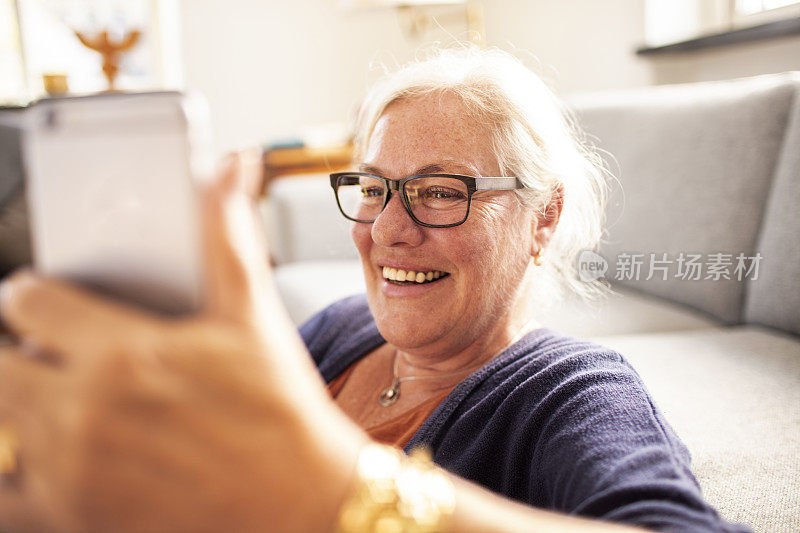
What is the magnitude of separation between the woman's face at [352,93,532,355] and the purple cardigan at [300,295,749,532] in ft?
0.29

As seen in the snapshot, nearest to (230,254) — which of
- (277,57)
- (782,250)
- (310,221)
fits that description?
(782,250)

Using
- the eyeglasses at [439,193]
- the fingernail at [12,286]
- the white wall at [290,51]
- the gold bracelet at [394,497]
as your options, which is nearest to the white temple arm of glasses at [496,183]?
the eyeglasses at [439,193]

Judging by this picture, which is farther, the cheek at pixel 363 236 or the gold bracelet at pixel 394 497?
the cheek at pixel 363 236

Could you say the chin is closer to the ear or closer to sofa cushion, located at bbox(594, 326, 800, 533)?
the ear

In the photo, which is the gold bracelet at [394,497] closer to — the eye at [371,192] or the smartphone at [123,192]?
the smartphone at [123,192]

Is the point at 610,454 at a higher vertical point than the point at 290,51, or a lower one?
lower

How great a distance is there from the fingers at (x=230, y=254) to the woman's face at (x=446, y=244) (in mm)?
569

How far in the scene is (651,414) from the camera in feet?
2.20

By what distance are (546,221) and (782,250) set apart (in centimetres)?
63

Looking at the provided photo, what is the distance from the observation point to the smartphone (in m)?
0.35

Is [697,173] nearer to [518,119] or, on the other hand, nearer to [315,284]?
[518,119]

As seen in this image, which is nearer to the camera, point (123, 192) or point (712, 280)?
point (123, 192)

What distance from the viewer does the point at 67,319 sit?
0.34 meters

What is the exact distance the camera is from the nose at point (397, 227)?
36.2 inches
